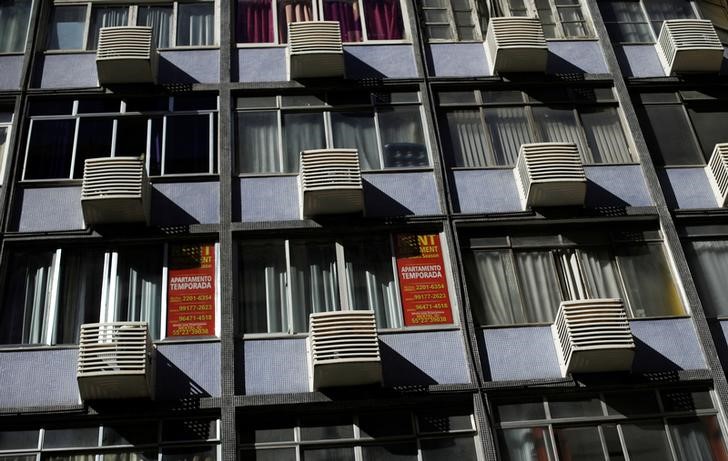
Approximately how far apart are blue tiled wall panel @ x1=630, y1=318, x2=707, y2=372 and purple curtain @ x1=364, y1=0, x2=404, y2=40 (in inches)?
374

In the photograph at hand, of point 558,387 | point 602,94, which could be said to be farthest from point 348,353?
point 602,94

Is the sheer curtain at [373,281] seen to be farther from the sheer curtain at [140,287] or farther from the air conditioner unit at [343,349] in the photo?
the sheer curtain at [140,287]

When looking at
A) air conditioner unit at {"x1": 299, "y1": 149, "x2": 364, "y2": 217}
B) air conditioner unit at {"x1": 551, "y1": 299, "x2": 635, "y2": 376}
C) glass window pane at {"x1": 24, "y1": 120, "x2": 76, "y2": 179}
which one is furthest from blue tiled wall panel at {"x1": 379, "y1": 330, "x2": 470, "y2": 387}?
glass window pane at {"x1": 24, "y1": 120, "x2": 76, "y2": 179}

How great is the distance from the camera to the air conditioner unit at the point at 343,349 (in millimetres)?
16781

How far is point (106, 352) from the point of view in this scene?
1638cm

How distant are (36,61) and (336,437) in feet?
38.1

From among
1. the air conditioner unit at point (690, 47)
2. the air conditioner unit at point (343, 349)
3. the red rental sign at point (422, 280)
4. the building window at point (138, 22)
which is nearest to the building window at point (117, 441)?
the air conditioner unit at point (343, 349)

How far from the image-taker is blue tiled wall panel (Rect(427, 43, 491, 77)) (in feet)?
72.8

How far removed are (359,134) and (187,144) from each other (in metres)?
3.94

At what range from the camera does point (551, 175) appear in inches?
771

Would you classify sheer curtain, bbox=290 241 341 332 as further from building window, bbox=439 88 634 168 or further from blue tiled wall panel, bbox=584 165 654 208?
blue tiled wall panel, bbox=584 165 654 208

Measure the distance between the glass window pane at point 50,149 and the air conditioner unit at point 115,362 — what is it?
456 centimetres

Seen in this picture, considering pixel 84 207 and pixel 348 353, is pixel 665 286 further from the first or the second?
pixel 84 207

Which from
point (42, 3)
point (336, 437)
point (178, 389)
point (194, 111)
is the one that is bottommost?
point (336, 437)
